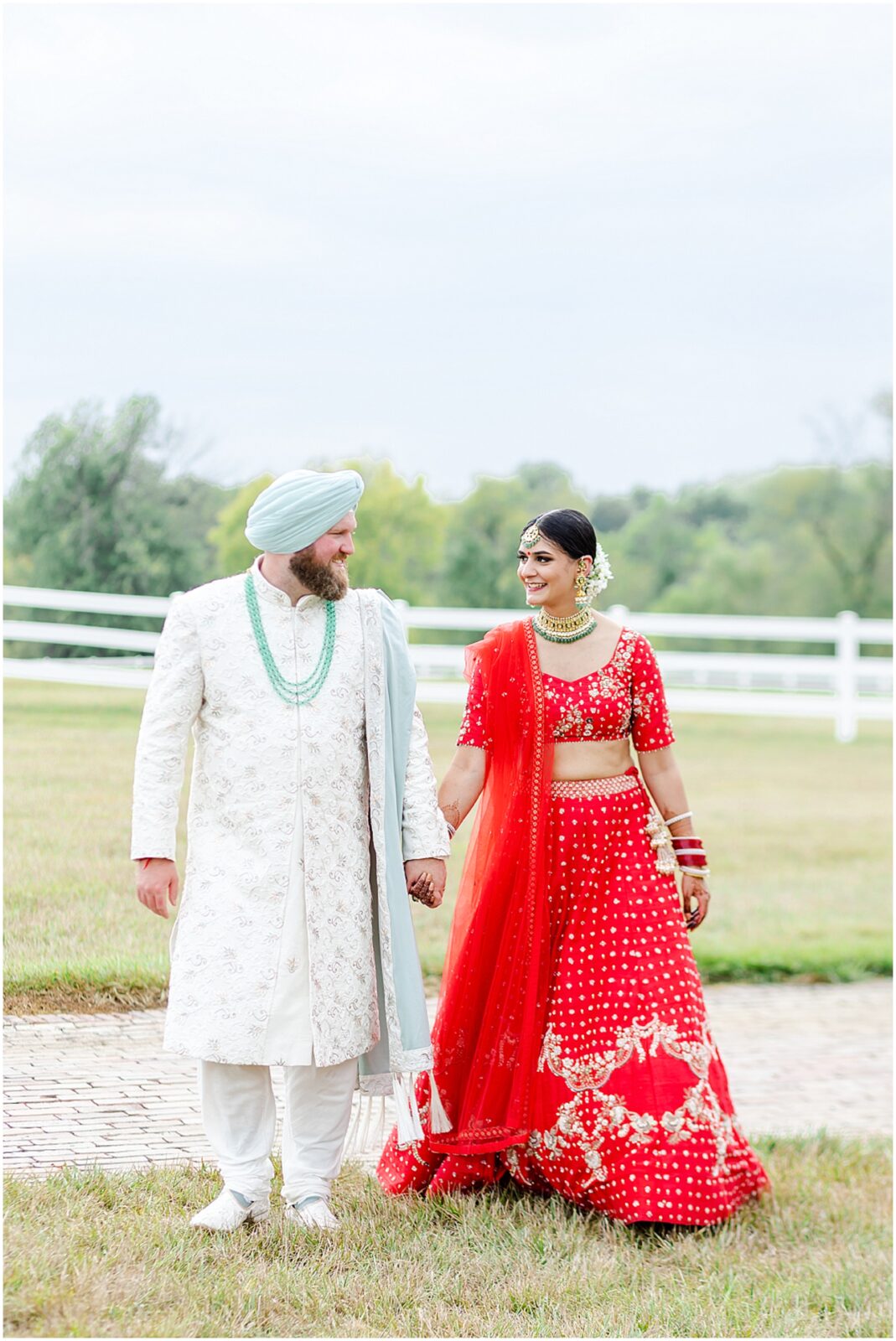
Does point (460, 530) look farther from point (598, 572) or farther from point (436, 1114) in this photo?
point (436, 1114)

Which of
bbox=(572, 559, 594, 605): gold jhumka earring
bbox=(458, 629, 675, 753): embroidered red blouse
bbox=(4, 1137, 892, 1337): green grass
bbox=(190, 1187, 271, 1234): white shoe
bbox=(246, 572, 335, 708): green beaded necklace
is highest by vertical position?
bbox=(572, 559, 594, 605): gold jhumka earring

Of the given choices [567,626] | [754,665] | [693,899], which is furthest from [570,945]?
[754,665]

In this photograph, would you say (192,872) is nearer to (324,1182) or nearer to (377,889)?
(377,889)

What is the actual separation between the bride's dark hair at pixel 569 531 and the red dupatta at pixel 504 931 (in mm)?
239

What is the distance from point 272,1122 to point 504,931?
79 centimetres

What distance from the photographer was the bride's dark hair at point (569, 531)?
3.75 metres

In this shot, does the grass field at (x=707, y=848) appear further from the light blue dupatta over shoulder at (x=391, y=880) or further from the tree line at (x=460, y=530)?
the light blue dupatta over shoulder at (x=391, y=880)

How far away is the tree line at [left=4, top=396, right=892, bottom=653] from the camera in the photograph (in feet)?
22.4

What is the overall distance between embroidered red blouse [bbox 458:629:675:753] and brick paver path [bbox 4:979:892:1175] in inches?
51.4

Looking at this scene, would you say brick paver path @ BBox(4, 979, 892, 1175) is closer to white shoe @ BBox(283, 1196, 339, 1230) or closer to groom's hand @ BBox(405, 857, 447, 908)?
white shoe @ BBox(283, 1196, 339, 1230)

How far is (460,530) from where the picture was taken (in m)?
11.2

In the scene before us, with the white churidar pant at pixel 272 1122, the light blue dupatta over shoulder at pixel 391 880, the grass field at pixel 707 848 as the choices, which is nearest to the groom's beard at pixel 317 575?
the light blue dupatta over shoulder at pixel 391 880

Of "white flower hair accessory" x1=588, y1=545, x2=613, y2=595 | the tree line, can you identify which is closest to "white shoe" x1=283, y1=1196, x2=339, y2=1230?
"white flower hair accessory" x1=588, y1=545, x2=613, y2=595

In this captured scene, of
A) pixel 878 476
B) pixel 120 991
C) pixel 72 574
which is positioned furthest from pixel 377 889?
pixel 878 476
